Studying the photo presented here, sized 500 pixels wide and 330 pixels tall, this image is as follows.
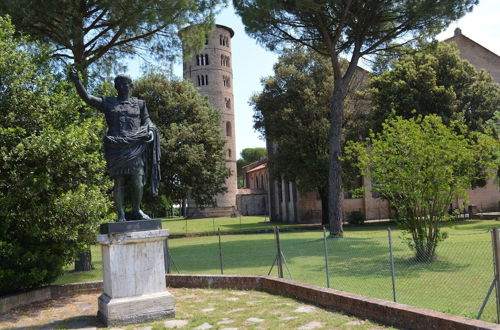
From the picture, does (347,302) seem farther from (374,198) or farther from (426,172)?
(374,198)

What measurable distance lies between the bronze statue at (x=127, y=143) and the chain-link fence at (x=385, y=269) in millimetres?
2995

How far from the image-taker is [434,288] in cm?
832

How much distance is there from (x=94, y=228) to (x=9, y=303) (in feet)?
6.43

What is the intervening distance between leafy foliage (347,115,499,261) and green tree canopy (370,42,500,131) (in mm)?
14604

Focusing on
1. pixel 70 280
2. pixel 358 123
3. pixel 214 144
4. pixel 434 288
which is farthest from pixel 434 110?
pixel 70 280

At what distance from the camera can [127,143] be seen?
6.77 meters

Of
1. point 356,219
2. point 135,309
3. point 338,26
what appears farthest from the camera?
point 356,219

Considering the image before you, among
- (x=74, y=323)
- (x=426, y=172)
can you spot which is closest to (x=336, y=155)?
(x=426, y=172)

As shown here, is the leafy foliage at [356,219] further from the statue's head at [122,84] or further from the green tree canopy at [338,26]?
the statue's head at [122,84]

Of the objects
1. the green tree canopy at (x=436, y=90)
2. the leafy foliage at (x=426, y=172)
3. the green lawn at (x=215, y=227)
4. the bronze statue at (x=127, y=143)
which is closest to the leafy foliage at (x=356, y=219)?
the green lawn at (x=215, y=227)

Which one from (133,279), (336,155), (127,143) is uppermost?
(336,155)

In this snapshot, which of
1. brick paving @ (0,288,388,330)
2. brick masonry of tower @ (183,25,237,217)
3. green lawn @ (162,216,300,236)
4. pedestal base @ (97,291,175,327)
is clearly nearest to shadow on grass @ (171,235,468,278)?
brick paving @ (0,288,388,330)

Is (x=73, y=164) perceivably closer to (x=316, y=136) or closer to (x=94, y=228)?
(x=94, y=228)

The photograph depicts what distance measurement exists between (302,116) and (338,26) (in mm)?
9106
